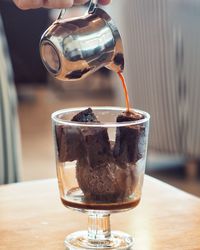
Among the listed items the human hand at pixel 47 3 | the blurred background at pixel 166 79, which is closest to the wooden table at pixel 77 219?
the human hand at pixel 47 3

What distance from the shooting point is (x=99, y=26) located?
2.60ft

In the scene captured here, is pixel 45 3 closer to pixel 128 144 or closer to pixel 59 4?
pixel 59 4

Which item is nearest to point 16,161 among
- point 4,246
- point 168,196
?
point 168,196

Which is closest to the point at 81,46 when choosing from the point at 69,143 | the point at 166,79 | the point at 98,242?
the point at 69,143

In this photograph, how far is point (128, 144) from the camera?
767mm

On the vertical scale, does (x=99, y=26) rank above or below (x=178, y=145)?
above

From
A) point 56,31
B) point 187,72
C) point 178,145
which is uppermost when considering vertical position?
point 56,31

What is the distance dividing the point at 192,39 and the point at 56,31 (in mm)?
1515

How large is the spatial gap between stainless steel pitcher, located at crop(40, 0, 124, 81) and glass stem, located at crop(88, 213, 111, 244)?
0.15 metres

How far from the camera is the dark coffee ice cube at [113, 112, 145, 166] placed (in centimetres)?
76

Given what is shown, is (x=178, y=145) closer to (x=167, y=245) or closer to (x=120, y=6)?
(x=120, y=6)

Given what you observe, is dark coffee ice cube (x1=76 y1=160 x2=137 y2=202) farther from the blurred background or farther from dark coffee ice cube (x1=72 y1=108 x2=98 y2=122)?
the blurred background

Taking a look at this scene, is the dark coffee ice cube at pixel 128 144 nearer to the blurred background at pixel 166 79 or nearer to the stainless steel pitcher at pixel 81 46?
the stainless steel pitcher at pixel 81 46

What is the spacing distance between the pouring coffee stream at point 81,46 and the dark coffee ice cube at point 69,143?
5cm
